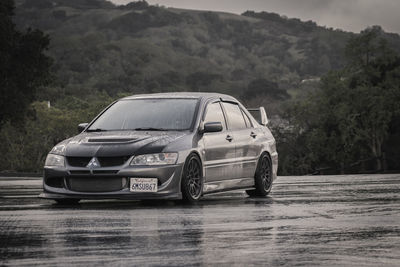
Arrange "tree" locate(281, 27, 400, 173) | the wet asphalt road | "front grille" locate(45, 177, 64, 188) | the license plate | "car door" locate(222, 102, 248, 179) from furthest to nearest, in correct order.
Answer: "tree" locate(281, 27, 400, 173) → "car door" locate(222, 102, 248, 179) → "front grille" locate(45, 177, 64, 188) → the license plate → the wet asphalt road

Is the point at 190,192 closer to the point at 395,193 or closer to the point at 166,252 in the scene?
the point at 395,193

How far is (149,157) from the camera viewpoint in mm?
13516

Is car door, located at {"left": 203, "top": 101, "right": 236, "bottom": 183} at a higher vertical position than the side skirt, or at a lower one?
higher

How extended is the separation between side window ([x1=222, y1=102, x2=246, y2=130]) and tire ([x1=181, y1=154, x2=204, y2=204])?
167 cm

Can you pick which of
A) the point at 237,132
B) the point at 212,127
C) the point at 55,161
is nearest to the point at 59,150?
the point at 55,161

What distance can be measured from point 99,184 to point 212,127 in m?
1.94

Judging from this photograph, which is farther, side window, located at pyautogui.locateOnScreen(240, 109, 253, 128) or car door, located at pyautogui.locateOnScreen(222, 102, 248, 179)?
side window, located at pyautogui.locateOnScreen(240, 109, 253, 128)

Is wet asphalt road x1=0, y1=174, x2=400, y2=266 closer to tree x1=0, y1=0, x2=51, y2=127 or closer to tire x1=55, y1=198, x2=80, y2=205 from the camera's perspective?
tire x1=55, y1=198, x2=80, y2=205

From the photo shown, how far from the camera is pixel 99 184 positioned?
530 inches

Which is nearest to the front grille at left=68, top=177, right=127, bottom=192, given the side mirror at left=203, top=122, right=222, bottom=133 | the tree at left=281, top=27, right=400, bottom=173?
the side mirror at left=203, top=122, right=222, bottom=133

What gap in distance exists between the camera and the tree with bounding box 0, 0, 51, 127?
50719mm

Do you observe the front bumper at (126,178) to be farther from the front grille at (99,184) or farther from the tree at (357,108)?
the tree at (357,108)

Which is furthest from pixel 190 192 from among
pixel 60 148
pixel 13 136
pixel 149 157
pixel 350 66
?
pixel 13 136

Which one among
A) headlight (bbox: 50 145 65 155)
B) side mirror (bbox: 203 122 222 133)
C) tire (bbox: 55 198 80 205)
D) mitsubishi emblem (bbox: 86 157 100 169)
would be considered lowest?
tire (bbox: 55 198 80 205)
